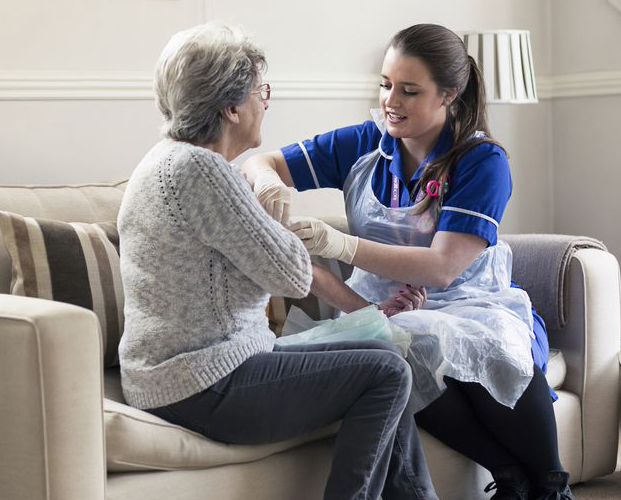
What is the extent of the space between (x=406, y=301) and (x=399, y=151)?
361mm

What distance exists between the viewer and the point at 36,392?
1.37 m

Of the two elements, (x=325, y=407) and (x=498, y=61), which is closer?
(x=325, y=407)

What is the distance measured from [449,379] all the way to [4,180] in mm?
1193

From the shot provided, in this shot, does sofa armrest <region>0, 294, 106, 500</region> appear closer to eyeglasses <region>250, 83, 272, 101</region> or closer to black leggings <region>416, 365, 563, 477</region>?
eyeglasses <region>250, 83, 272, 101</region>

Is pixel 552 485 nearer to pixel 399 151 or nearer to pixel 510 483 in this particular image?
pixel 510 483

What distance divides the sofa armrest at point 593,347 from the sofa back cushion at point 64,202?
1119 millimetres

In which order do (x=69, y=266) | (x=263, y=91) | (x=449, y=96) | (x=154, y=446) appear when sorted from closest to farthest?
(x=154, y=446) < (x=263, y=91) < (x=69, y=266) < (x=449, y=96)

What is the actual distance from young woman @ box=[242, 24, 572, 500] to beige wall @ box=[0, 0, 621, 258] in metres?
0.48

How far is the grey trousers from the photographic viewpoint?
1.60 m

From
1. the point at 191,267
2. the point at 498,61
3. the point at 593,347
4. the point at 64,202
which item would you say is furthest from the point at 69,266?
the point at 498,61

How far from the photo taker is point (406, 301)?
6.73ft

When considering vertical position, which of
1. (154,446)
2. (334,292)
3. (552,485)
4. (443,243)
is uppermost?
(443,243)

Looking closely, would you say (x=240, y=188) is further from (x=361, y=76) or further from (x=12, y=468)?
(x=361, y=76)

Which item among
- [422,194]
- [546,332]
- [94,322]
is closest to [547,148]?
[546,332]
